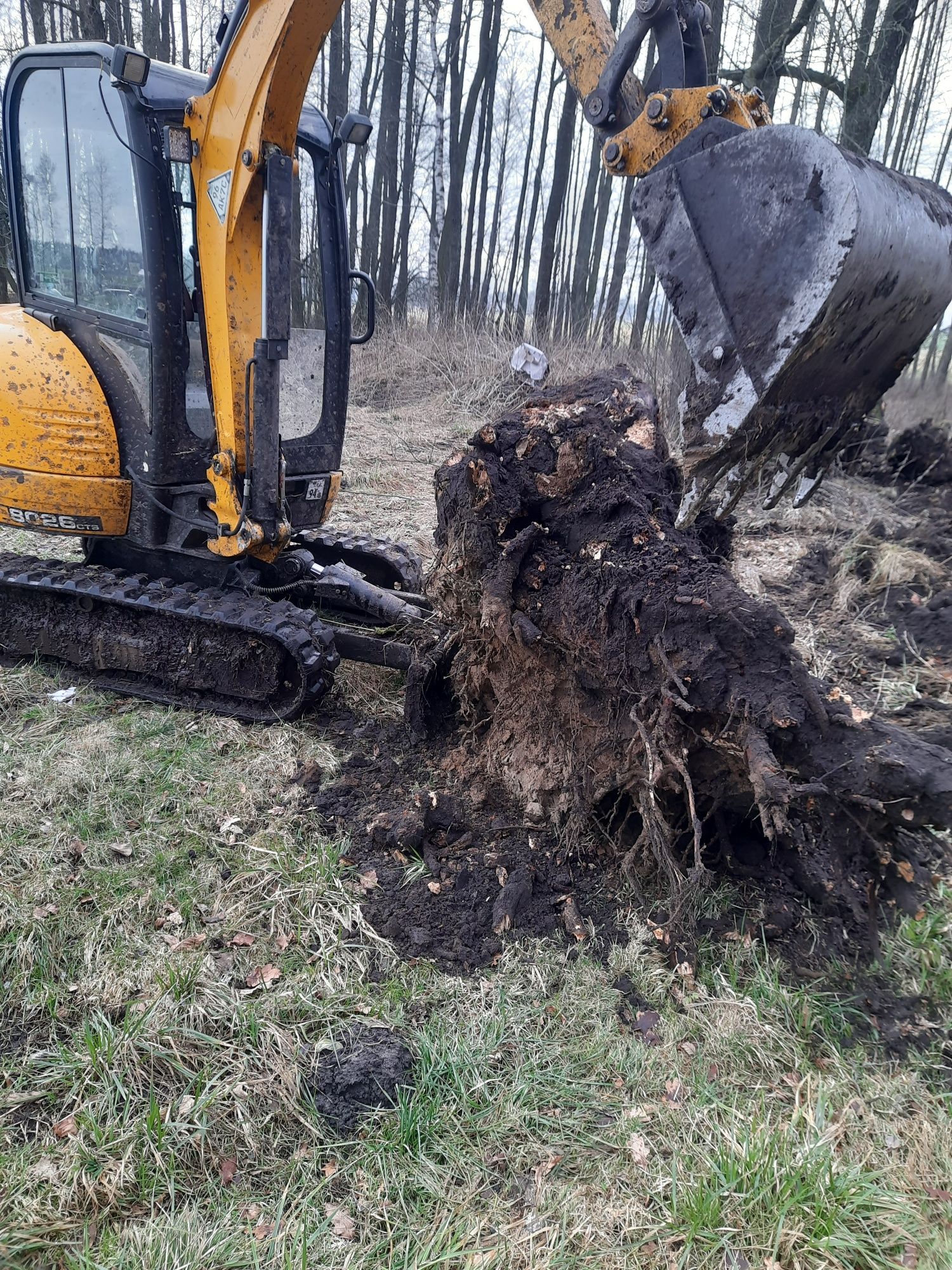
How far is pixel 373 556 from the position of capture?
552 centimetres

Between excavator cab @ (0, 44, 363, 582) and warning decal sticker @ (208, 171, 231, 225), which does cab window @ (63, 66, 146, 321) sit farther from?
warning decal sticker @ (208, 171, 231, 225)

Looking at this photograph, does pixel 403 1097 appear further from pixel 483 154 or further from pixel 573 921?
pixel 483 154

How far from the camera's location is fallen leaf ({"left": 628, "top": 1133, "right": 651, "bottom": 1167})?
2.24 m

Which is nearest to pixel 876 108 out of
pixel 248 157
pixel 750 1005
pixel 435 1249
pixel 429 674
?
pixel 248 157

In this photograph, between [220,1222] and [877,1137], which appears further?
[877,1137]

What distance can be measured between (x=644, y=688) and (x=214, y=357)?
2.81m

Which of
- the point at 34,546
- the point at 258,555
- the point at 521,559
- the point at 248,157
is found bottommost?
the point at 34,546

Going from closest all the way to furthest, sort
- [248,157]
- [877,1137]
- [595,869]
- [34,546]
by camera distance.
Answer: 1. [877,1137]
2. [595,869]
3. [248,157]
4. [34,546]

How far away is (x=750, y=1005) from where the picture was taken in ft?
8.75

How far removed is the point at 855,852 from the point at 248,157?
389cm

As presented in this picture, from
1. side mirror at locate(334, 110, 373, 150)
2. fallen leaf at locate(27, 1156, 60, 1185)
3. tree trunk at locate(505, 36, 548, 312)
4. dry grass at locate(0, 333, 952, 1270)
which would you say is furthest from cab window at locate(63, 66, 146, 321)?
tree trunk at locate(505, 36, 548, 312)

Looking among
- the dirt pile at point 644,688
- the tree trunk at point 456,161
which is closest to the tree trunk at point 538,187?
the tree trunk at point 456,161

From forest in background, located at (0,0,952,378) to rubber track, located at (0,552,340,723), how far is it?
333 inches

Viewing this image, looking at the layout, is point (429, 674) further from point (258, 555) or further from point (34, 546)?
point (34, 546)
